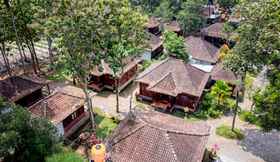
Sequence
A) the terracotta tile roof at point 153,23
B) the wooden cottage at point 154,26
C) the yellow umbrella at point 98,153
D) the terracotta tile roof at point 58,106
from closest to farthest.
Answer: the yellow umbrella at point 98,153 → the terracotta tile roof at point 58,106 → the wooden cottage at point 154,26 → the terracotta tile roof at point 153,23


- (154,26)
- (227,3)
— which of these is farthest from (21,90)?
(227,3)

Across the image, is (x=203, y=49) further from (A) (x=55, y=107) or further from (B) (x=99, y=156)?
(B) (x=99, y=156)

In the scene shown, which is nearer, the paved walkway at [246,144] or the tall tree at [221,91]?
the paved walkway at [246,144]

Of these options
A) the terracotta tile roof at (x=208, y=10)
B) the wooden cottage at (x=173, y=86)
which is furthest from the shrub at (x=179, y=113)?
the terracotta tile roof at (x=208, y=10)

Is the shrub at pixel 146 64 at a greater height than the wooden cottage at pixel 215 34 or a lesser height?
lesser

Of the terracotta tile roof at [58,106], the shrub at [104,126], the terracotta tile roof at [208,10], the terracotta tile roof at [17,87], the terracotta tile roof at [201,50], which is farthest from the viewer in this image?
the terracotta tile roof at [208,10]

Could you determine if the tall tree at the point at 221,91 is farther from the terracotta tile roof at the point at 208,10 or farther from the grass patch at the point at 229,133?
the terracotta tile roof at the point at 208,10
